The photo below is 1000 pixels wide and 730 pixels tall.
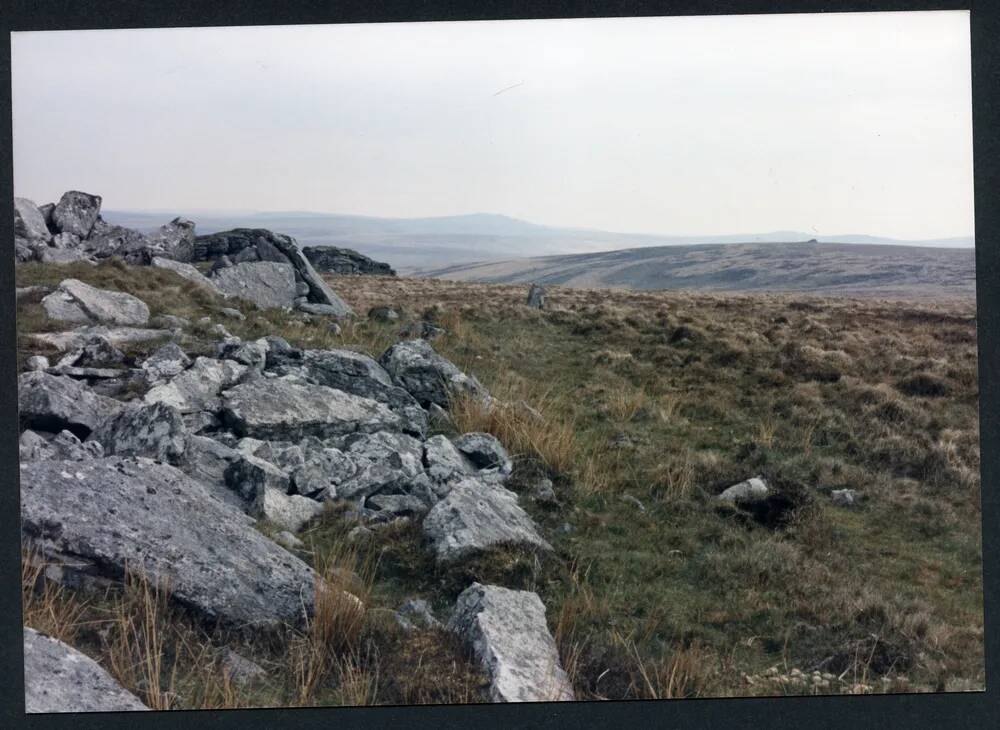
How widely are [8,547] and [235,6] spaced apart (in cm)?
372

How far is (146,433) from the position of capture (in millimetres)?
5488

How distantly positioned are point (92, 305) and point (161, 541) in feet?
11.4

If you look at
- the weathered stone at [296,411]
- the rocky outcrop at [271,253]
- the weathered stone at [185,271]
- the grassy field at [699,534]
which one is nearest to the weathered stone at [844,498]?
the grassy field at [699,534]

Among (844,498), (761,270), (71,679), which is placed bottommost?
(71,679)

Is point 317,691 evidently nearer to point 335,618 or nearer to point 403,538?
point 335,618

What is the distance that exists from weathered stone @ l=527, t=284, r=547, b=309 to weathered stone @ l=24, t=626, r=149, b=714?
14.3ft

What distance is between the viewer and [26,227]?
716cm

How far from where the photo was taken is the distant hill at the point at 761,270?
21.3 feet

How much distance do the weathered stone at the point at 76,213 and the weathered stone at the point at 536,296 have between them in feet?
11.6

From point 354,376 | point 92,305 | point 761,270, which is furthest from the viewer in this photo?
point 761,270

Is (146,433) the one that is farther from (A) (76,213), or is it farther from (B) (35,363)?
(A) (76,213)

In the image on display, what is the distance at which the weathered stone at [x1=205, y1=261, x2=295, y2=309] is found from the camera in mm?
9664

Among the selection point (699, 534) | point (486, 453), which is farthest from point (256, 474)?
point (699, 534)

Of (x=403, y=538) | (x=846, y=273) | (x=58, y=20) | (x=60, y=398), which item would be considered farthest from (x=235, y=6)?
(x=846, y=273)
